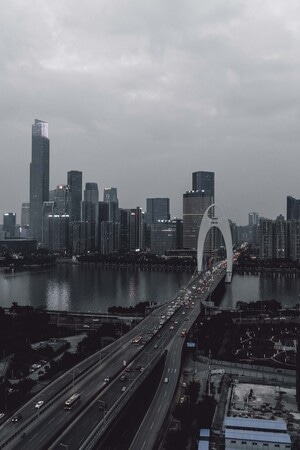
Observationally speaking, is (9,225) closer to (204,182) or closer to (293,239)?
(204,182)

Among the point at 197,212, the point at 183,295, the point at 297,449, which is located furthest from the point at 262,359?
the point at 197,212

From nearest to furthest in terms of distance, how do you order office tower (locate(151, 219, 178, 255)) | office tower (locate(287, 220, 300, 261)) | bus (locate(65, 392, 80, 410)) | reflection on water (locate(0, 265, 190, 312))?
bus (locate(65, 392, 80, 410)) < reflection on water (locate(0, 265, 190, 312)) < office tower (locate(287, 220, 300, 261)) < office tower (locate(151, 219, 178, 255))

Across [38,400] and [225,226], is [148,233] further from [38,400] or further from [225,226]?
[38,400]

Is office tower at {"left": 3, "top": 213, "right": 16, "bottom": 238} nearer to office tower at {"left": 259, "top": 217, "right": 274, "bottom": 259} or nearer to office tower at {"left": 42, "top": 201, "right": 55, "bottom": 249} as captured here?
office tower at {"left": 42, "top": 201, "right": 55, "bottom": 249}

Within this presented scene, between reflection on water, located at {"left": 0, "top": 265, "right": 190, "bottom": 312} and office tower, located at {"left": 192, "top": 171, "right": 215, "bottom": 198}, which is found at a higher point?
office tower, located at {"left": 192, "top": 171, "right": 215, "bottom": 198}

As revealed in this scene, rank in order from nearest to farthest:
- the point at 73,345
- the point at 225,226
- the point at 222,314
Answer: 1. the point at 73,345
2. the point at 222,314
3. the point at 225,226

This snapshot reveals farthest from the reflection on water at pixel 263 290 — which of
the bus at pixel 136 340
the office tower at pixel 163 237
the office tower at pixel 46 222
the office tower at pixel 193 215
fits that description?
the office tower at pixel 46 222

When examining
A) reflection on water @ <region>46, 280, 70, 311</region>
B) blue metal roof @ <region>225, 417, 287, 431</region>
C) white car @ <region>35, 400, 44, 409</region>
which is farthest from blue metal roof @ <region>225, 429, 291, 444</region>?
reflection on water @ <region>46, 280, 70, 311</region>
